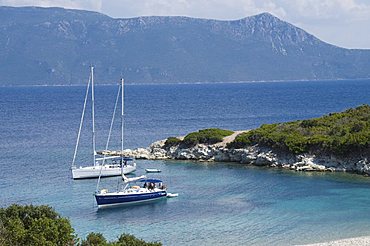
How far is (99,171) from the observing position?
57406mm

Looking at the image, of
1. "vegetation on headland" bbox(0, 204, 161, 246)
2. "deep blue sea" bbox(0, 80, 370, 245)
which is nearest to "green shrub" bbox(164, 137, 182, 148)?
"deep blue sea" bbox(0, 80, 370, 245)

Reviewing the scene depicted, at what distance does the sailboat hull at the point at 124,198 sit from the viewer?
150ft

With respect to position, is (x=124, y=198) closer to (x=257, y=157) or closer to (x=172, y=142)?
(x=257, y=157)

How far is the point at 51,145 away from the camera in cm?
7919

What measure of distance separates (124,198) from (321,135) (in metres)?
23.2

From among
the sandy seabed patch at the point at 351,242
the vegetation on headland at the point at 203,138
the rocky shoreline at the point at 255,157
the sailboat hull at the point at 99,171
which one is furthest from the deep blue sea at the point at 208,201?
the vegetation on headland at the point at 203,138

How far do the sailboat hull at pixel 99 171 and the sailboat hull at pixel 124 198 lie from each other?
25.7 feet

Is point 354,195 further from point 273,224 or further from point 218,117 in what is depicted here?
point 218,117

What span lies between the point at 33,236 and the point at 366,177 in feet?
117

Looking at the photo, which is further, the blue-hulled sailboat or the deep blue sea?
the blue-hulled sailboat

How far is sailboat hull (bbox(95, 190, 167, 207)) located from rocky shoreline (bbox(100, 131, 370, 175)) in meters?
16.2

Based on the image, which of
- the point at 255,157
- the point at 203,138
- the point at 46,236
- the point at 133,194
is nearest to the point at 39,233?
the point at 46,236

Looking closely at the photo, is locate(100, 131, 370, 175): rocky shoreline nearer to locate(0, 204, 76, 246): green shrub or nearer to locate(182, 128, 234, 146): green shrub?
locate(182, 128, 234, 146): green shrub

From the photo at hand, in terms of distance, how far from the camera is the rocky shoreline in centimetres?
5700
